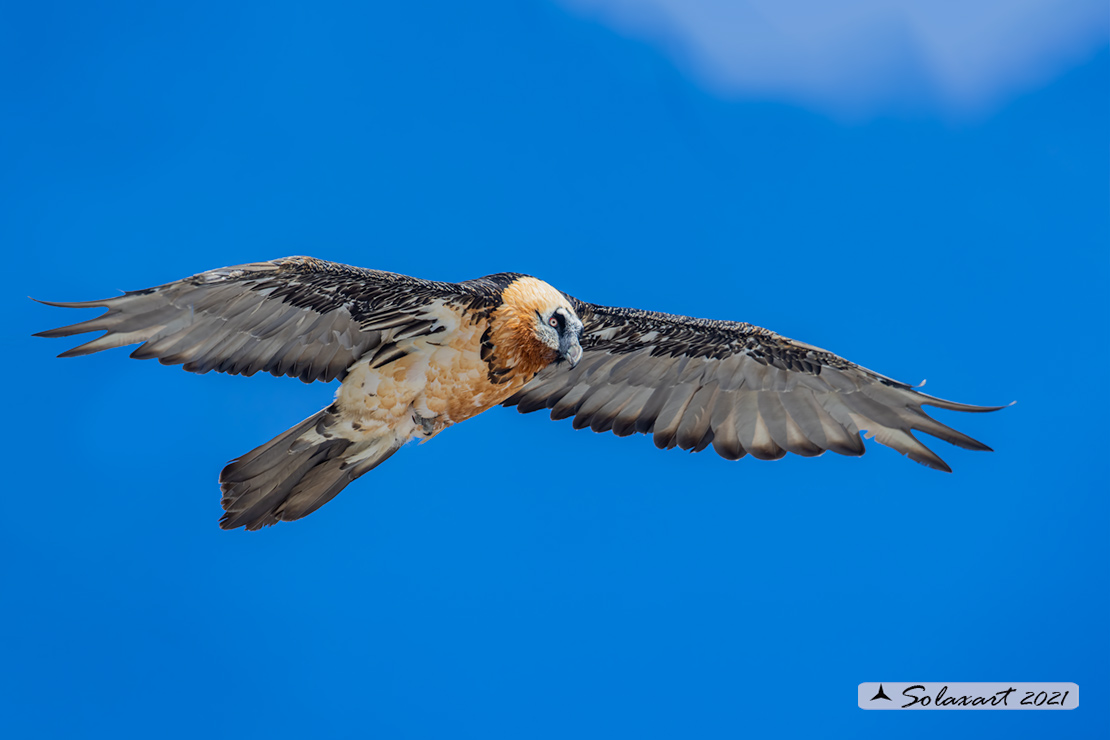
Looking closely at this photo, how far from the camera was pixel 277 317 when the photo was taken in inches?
131

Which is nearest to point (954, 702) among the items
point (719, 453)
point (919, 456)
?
point (919, 456)

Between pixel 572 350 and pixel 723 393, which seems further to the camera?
pixel 723 393

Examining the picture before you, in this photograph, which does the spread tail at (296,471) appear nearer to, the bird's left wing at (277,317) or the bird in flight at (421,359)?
the bird in flight at (421,359)

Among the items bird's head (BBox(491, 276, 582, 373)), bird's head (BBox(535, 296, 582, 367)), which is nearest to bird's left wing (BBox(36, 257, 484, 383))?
bird's head (BBox(491, 276, 582, 373))

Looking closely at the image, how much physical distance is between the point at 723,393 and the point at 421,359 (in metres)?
1.38

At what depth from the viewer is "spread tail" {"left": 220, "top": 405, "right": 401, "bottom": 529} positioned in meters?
3.30

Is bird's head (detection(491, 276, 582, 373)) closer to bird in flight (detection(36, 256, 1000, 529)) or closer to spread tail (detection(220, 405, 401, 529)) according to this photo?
bird in flight (detection(36, 256, 1000, 529))

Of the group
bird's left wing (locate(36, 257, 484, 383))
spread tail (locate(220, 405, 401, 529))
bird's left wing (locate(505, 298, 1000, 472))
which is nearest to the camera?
bird's left wing (locate(36, 257, 484, 383))

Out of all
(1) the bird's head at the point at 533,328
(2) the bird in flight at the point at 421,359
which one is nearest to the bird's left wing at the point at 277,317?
(2) the bird in flight at the point at 421,359

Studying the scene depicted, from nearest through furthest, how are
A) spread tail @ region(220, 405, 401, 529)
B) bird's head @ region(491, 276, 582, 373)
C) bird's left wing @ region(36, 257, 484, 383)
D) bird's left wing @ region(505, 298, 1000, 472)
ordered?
bird's left wing @ region(36, 257, 484, 383), bird's head @ region(491, 276, 582, 373), spread tail @ region(220, 405, 401, 529), bird's left wing @ region(505, 298, 1000, 472)

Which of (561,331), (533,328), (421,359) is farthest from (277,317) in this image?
(561,331)

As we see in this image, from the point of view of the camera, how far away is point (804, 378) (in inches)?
145

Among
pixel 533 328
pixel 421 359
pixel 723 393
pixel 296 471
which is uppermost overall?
pixel 723 393

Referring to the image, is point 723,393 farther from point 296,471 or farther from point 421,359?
point 296,471
